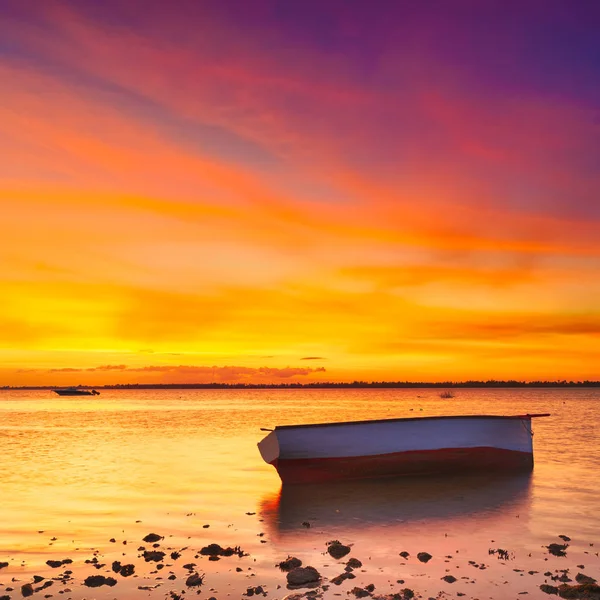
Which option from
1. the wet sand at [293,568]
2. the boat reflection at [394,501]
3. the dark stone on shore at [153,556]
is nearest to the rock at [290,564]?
the wet sand at [293,568]

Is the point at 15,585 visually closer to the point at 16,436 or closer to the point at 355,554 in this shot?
the point at 355,554

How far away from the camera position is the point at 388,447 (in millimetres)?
24656

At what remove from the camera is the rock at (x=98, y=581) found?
1171 centimetres

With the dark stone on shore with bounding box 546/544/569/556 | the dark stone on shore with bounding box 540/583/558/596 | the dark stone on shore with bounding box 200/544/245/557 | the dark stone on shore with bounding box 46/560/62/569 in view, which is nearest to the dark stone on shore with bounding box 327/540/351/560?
the dark stone on shore with bounding box 200/544/245/557

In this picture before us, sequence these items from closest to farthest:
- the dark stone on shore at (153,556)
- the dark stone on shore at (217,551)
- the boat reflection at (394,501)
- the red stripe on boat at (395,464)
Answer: the dark stone on shore at (153,556) < the dark stone on shore at (217,551) < the boat reflection at (394,501) < the red stripe on boat at (395,464)

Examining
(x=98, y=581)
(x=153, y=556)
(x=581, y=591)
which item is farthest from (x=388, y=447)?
(x=98, y=581)

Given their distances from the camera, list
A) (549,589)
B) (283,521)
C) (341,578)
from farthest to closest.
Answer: (283,521) → (341,578) → (549,589)

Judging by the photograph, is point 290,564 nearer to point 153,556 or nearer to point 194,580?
point 194,580

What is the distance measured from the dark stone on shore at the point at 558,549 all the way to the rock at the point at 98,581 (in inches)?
381

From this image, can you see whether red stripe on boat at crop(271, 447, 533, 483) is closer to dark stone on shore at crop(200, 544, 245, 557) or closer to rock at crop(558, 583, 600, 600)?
dark stone on shore at crop(200, 544, 245, 557)

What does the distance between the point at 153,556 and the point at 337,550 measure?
4.08 metres

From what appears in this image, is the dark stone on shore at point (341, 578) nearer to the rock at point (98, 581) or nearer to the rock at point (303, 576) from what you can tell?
the rock at point (303, 576)

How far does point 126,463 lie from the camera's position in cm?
3428

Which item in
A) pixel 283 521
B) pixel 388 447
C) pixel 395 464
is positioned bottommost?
pixel 283 521
